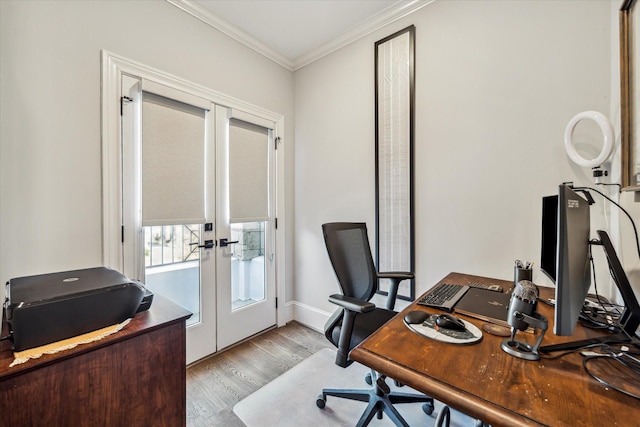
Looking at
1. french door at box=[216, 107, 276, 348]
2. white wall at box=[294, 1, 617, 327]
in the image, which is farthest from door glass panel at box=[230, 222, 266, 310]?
white wall at box=[294, 1, 617, 327]

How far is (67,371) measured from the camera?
0.90 meters

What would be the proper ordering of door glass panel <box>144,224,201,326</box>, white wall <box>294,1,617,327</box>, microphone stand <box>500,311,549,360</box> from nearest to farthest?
microphone stand <box>500,311,549,360</box>, white wall <box>294,1,617,327</box>, door glass panel <box>144,224,201,326</box>

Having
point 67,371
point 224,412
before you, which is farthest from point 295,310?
point 67,371

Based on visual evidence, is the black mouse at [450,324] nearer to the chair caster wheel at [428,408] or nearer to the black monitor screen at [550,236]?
the black monitor screen at [550,236]

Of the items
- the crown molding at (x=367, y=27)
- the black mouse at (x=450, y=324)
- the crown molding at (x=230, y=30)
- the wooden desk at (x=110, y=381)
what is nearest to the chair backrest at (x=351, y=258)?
the black mouse at (x=450, y=324)

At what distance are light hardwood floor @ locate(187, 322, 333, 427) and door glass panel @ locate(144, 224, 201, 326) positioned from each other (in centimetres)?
43

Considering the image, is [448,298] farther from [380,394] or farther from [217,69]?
[217,69]

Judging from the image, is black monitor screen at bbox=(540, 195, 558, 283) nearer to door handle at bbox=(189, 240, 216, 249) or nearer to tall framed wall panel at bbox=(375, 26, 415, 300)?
tall framed wall panel at bbox=(375, 26, 415, 300)

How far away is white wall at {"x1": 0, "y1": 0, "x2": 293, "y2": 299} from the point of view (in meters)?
1.43

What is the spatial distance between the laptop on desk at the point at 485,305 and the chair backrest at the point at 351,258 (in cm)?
61

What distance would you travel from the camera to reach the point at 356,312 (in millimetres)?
1353

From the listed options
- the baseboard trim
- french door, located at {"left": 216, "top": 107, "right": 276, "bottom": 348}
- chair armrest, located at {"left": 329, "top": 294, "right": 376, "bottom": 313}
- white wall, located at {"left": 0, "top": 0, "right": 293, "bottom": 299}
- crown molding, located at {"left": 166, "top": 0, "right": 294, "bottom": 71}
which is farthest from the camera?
the baseboard trim

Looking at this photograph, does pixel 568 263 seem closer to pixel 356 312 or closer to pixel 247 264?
pixel 356 312

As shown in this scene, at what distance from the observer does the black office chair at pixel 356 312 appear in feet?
4.60
